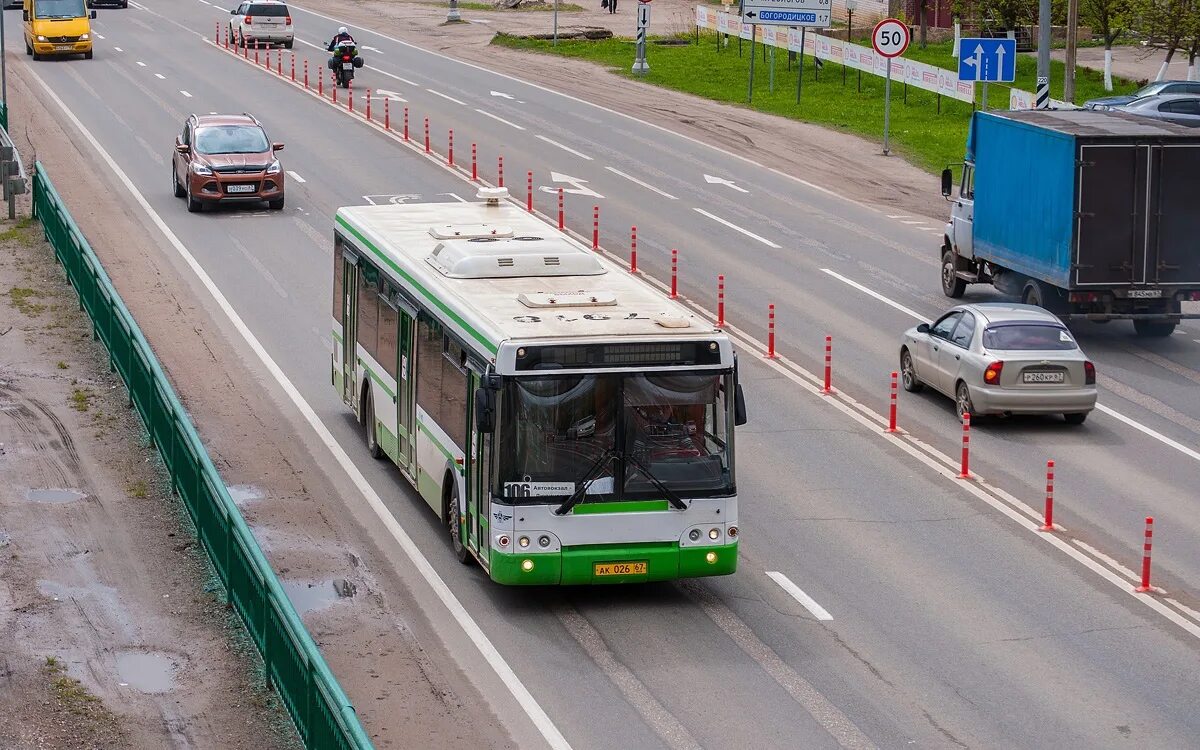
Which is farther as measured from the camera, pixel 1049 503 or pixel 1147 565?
pixel 1049 503

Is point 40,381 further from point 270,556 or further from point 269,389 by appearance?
point 270,556

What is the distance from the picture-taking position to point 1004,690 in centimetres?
1420

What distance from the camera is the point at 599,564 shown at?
1542 cm

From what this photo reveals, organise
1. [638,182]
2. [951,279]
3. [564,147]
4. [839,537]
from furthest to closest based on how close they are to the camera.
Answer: [564,147], [638,182], [951,279], [839,537]

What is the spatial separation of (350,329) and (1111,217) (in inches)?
485

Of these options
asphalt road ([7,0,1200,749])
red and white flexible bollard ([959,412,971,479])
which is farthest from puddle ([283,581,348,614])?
red and white flexible bollard ([959,412,971,479])

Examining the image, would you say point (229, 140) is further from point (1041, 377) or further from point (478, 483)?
point (478, 483)

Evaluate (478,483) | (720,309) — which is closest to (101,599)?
(478,483)

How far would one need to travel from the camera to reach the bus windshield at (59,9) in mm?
57656

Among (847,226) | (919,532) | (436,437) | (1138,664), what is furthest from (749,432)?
(847,226)

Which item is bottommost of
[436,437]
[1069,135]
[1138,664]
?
[1138,664]

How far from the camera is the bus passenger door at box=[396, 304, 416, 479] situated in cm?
1830

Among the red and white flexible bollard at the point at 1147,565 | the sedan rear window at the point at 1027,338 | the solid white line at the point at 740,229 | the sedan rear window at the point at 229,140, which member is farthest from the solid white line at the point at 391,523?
the solid white line at the point at 740,229

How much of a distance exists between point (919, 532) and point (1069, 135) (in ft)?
35.6
